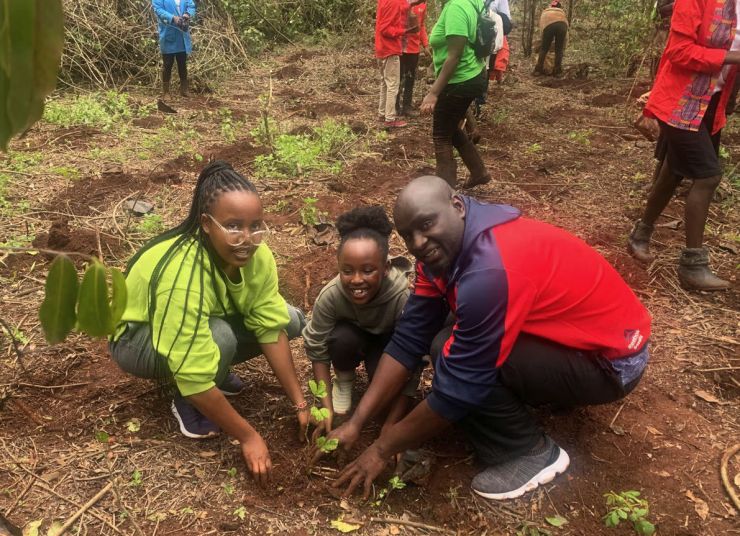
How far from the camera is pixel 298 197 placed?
4.26 meters

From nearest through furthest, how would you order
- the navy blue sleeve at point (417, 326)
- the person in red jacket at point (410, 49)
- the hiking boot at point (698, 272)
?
the navy blue sleeve at point (417, 326), the hiking boot at point (698, 272), the person in red jacket at point (410, 49)

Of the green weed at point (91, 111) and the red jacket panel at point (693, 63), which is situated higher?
the red jacket panel at point (693, 63)

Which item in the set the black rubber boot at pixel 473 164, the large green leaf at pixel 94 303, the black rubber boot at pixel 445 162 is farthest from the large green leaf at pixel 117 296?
the black rubber boot at pixel 473 164

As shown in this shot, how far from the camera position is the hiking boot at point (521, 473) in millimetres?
1947

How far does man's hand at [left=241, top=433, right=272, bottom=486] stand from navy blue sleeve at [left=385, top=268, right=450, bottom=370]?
53cm

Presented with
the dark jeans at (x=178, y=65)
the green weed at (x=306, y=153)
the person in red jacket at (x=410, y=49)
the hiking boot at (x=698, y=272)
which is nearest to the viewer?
the hiking boot at (x=698, y=272)

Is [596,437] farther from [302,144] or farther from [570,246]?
[302,144]

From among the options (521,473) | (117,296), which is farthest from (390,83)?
(117,296)

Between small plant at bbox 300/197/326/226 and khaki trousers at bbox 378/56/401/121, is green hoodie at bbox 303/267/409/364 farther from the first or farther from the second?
khaki trousers at bbox 378/56/401/121

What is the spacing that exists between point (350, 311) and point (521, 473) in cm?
83

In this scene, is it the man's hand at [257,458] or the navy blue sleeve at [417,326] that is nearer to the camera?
the man's hand at [257,458]

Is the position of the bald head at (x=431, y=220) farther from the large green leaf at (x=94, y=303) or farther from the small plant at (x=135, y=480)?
the small plant at (x=135, y=480)

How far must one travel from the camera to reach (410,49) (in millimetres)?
6375

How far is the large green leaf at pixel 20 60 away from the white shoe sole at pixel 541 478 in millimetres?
1730
